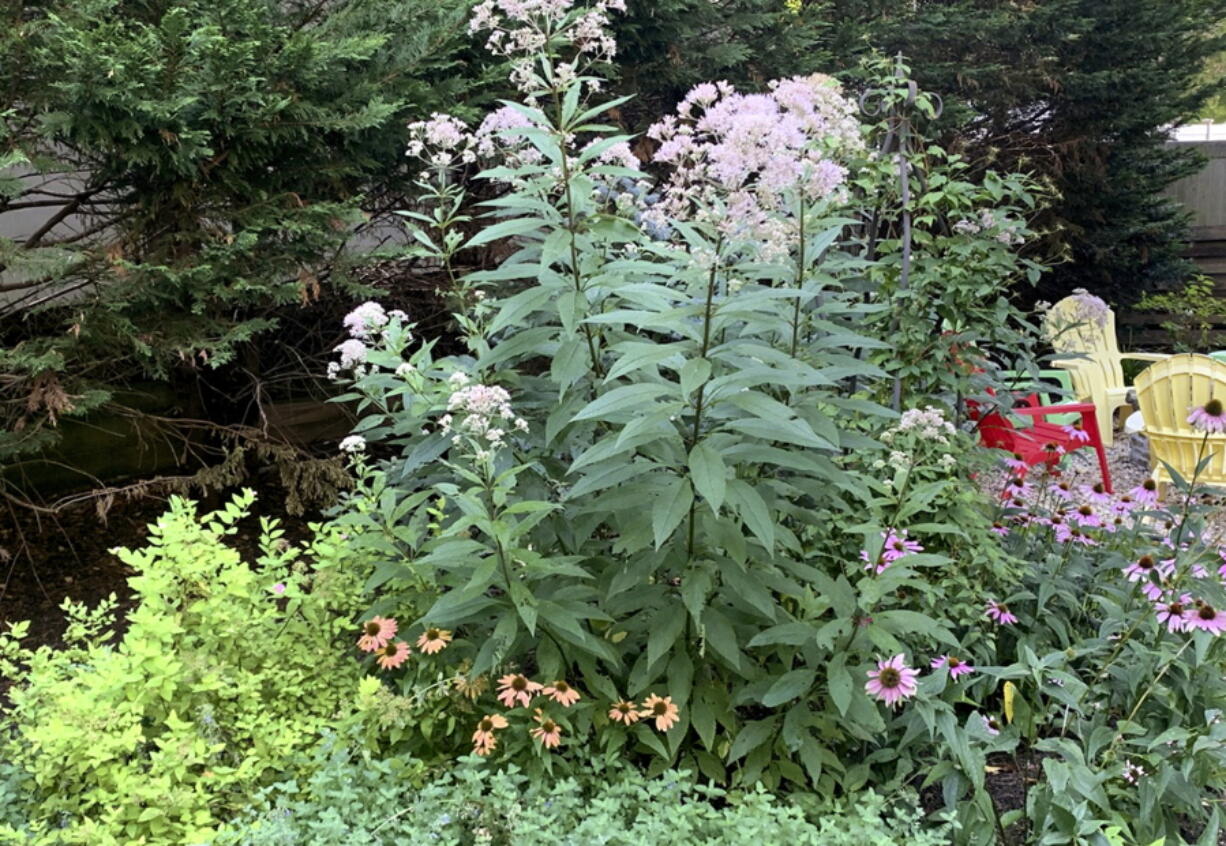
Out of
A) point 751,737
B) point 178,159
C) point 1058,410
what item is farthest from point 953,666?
point 178,159

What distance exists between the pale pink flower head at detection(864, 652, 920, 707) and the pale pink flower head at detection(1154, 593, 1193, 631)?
25.3 inches

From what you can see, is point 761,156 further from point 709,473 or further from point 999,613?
point 999,613

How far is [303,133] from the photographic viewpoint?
323cm

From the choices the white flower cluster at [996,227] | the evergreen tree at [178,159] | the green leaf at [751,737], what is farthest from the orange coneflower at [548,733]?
the evergreen tree at [178,159]

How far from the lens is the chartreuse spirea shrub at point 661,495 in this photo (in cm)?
163

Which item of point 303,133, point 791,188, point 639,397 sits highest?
point 303,133

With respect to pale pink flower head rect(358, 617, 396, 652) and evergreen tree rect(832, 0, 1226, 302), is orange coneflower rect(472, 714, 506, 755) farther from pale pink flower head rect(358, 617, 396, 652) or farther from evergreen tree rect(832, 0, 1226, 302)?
evergreen tree rect(832, 0, 1226, 302)

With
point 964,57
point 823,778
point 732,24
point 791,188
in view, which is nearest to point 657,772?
point 823,778

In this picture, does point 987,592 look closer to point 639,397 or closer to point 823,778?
point 823,778

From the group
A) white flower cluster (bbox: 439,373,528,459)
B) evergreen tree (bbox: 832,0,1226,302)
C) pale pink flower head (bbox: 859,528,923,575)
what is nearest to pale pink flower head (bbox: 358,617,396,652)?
white flower cluster (bbox: 439,373,528,459)

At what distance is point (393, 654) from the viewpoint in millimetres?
1809

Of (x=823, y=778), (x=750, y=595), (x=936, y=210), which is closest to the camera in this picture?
(x=750, y=595)

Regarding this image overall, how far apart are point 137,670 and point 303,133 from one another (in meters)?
2.12

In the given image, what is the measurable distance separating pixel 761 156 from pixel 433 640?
1.11 meters
